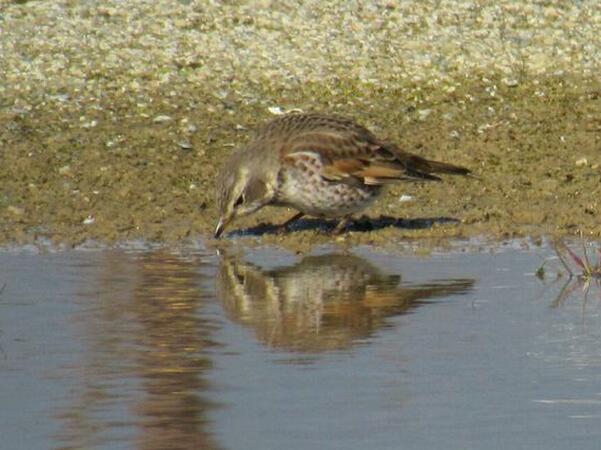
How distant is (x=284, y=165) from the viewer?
10273 mm

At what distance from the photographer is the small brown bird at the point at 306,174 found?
402 inches

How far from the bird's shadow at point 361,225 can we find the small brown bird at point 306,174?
133 millimetres

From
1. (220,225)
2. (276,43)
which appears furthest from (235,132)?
(220,225)

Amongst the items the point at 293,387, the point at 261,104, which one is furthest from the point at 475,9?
the point at 293,387

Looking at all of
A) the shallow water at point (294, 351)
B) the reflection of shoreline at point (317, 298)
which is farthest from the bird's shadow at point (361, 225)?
the reflection of shoreline at point (317, 298)

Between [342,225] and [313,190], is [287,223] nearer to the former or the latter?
[342,225]

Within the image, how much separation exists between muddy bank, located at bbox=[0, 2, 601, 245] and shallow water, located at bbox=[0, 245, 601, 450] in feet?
3.28

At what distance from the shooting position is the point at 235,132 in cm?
1284

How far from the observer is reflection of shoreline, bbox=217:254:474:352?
7.43 meters

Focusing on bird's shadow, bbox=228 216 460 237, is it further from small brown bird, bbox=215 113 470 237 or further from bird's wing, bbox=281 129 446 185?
bird's wing, bbox=281 129 446 185

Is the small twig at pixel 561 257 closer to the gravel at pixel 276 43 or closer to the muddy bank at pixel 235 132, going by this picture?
the muddy bank at pixel 235 132

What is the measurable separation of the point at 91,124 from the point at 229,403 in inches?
271

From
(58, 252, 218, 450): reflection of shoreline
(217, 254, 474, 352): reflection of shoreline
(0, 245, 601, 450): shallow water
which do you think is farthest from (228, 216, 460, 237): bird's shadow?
(58, 252, 218, 450): reflection of shoreline

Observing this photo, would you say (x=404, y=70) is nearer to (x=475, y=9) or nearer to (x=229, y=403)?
(x=475, y=9)
